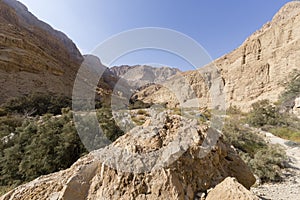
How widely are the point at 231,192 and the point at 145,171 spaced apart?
949 millimetres

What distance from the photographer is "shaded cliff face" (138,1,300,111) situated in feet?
92.9

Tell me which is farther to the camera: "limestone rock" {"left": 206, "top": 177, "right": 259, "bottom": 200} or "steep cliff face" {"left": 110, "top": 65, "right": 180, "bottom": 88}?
"steep cliff face" {"left": 110, "top": 65, "right": 180, "bottom": 88}

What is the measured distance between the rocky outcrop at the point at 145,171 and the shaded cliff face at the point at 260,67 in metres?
25.2

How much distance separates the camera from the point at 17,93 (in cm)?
2238

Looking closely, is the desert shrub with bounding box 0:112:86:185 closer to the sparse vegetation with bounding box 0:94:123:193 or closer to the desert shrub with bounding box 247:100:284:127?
the sparse vegetation with bounding box 0:94:123:193

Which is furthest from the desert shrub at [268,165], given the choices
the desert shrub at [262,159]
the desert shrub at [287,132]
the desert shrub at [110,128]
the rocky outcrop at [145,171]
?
the desert shrub at [287,132]

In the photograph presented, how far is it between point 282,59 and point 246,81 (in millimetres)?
6339

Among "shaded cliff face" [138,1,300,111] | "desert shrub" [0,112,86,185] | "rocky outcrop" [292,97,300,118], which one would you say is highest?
"shaded cliff face" [138,1,300,111]

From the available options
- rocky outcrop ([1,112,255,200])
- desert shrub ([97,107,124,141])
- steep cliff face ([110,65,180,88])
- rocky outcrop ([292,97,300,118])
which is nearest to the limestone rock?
rocky outcrop ([1,112,255,200])

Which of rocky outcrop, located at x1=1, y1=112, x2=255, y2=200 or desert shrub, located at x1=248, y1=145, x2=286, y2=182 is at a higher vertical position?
rocky outcrop, located at x1=1, y1=112, x2=255, y2=200

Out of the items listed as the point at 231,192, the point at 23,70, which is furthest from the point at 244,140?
the point at 23,70

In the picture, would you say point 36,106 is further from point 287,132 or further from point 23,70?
point 287,132

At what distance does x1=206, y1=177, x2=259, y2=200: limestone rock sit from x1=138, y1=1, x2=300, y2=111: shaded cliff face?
84.5 feet

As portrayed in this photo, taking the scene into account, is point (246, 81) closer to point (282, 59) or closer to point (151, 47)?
point (282, 59)
